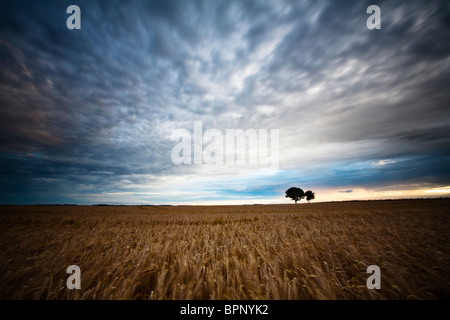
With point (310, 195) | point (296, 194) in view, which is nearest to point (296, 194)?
point (296, 194)

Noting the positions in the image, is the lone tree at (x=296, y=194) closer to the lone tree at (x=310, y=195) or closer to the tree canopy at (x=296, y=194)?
the tree canopy at (x=296, y=194)

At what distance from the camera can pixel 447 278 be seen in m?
2.69

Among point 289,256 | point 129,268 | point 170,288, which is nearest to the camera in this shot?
point 170,288

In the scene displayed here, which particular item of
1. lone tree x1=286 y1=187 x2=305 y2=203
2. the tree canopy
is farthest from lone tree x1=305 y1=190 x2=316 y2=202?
lone tree x1=286 y1=187 x2=305 y2=203

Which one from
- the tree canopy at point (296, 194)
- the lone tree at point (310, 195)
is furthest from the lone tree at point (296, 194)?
the lone tree at point (310, 195)

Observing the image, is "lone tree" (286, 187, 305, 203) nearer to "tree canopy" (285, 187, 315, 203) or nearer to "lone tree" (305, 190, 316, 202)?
"tree canopy" (285, 187, 315, 203)

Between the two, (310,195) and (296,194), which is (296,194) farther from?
(310,195)
